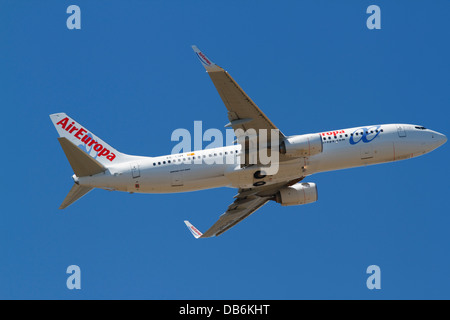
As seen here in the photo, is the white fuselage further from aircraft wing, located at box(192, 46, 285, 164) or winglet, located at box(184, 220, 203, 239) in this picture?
winglet, located at box(184, 220, 203, 239)

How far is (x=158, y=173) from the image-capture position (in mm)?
48438

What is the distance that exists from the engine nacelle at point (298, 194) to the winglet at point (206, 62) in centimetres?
1531

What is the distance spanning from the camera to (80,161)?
4681 centimetres

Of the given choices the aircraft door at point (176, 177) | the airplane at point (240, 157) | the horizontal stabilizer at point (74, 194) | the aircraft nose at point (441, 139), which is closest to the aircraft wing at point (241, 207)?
the airplane at point (240, 157)

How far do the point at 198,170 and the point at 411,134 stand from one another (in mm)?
16436

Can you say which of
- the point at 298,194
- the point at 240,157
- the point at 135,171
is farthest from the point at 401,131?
the point at 135,171

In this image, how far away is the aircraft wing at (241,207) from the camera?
54606mm

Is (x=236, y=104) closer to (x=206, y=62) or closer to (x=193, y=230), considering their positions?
(x=206, y=62)

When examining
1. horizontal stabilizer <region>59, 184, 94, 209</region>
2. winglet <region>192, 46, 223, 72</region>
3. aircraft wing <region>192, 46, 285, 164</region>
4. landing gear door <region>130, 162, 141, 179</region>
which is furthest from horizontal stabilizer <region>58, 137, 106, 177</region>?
winglet <region>192, 46, 223, 72</region>

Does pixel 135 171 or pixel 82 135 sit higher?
pixel 82 135

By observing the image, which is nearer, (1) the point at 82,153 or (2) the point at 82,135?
(1) the point at 82,153

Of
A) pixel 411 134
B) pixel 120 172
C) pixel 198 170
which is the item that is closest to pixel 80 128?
pixel 120 172

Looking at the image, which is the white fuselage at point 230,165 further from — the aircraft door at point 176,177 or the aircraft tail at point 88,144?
the aircraft tail at point 88,144

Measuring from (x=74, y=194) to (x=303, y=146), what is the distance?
1664 cm
